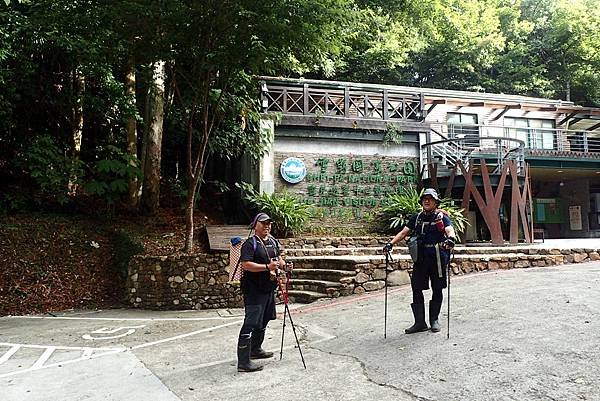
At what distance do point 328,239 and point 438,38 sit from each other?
19360 mm

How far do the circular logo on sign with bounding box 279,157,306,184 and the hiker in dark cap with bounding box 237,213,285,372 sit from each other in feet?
31.2

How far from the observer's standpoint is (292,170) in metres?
15.1

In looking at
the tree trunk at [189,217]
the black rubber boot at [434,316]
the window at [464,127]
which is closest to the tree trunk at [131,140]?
the tree trunk at [189,217]

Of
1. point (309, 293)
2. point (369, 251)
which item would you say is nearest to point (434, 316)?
point (309, 293)

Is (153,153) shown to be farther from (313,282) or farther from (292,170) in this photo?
(313,282)

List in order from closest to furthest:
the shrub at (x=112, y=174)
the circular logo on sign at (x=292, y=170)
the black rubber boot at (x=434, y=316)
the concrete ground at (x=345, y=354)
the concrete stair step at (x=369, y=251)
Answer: the concrete ground at (x=345, y=354) < the black rubber boot at (x=434, y=316) < the concrete stair step at (x=369, y=251) < the shrub at (x=112, y=174) < the circular logo on sign at (x=292, y=170)

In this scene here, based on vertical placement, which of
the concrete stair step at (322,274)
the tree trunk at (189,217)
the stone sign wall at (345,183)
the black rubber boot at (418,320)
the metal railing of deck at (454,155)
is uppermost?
the metal railing of deck at (454,155)

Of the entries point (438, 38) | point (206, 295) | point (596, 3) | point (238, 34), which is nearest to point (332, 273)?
point (206, 295)

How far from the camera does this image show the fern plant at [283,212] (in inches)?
530

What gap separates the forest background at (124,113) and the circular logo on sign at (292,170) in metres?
0.94

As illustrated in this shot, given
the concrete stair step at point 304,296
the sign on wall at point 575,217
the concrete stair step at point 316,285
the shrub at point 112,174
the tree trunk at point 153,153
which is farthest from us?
the sign on wall at point 575,217

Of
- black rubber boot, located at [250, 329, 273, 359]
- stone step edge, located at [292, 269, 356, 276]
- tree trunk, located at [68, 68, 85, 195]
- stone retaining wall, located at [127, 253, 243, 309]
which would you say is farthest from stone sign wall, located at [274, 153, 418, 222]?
black rubber boot, located at [250, 329, 273, 359]

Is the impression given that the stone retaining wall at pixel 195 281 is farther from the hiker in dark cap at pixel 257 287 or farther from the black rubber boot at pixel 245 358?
the black rubber boot at pixel 245 358

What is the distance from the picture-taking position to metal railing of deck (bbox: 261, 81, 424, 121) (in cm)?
1559
